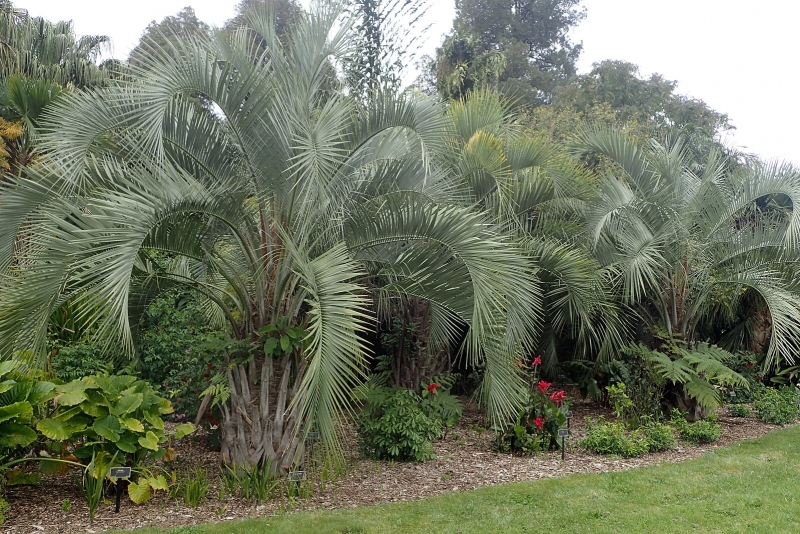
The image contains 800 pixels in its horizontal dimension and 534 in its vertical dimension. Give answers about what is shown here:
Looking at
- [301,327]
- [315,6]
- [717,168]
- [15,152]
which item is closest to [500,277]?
[301,327]

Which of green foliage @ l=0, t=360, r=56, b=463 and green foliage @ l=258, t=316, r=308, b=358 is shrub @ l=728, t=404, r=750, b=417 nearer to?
green foliage @ l=258, t=316, r=308, b=358

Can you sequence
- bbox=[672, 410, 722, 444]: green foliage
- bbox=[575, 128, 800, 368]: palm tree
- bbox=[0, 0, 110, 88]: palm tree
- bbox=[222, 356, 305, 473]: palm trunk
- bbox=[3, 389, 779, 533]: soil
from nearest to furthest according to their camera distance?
bbox=[3, 389, 779, 533]: soil, bbox=[222, 356, 305, 473]: palm trunk, bbox=[672, 410, 722, 444]: green foliage, bbox=[575, 128, 800, 368]: palm tree, bbox=[0, 0, 110, 88]: palm tree

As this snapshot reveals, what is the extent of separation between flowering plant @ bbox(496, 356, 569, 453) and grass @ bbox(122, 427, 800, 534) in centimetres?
89

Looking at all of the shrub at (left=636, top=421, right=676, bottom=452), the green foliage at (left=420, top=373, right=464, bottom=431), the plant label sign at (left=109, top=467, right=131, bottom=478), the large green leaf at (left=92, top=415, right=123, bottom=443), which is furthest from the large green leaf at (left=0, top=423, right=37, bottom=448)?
the shrub at (left=636, top=421, right=676, bottom=452)

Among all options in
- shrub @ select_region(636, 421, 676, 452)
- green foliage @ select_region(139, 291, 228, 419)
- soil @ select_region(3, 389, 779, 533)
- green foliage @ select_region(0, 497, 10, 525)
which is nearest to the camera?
green foliage @ select_region(0, 497, 10, 525)

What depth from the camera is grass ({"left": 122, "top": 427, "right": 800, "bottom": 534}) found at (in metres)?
4.65

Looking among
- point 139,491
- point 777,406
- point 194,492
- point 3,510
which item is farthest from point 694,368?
point 3,510

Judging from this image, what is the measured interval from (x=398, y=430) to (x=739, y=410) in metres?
5.25

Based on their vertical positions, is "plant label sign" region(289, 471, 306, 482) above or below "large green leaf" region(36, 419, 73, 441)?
below

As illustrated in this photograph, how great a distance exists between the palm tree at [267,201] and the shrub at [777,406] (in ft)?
15.9

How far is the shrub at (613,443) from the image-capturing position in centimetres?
686

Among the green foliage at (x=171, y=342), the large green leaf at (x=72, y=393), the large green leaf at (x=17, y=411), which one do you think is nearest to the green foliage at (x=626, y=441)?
the green foliage at (x=171, y=342)

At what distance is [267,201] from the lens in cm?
532

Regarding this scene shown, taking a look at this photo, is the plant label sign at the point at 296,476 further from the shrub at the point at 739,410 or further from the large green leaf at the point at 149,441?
the shrub at the point at 739,410
